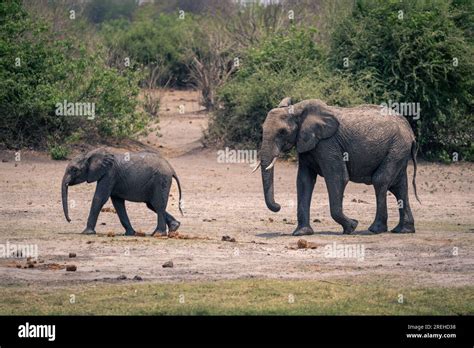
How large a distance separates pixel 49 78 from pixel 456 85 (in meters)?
8.58

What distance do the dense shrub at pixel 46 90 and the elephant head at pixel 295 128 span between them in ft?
28.2

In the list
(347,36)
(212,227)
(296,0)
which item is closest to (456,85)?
(347,36)

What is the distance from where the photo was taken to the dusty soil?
1470 centimetres

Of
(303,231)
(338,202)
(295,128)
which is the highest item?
(295,128)

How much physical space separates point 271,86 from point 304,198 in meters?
8.81

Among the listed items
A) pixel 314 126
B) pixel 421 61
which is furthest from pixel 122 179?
pixel 421 61

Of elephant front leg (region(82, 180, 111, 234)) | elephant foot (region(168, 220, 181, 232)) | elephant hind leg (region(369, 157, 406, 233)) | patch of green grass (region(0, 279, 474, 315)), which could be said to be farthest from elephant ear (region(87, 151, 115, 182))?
elephant hind leg (region(369, 157, 406, 233))

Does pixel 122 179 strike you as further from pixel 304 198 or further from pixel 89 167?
pixel 304 198

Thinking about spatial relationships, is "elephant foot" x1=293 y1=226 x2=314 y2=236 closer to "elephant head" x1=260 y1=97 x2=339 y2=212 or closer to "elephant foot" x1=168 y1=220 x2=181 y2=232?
"elephant head" x1=260 y1=97 x2=339 y2=212

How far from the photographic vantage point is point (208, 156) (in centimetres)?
2681

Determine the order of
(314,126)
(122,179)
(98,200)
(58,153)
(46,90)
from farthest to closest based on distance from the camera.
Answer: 1. (46,90)
2. (58,153)
3. (314,126)
4. (122,179)
5. (98,200)

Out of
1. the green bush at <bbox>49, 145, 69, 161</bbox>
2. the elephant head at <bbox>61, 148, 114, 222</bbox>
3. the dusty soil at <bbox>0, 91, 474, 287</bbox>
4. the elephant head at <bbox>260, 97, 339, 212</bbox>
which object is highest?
the elephant head at <bbox>260, 97, 339, 212</bbox>

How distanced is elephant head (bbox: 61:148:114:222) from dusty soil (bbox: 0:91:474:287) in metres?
0.79

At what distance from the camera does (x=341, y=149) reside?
18.0 metres
